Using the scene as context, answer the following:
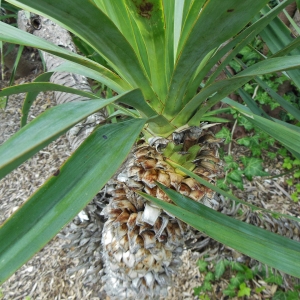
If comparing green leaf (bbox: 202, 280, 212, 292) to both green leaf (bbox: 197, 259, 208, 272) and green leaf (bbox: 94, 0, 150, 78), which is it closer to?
green leaf (bbox: 197, 259, 208, 272)

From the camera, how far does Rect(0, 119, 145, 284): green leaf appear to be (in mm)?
306

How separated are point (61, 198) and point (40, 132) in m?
0.08

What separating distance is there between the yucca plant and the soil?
0.60m

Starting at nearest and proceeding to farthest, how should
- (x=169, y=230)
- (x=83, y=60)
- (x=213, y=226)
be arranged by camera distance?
(x=213, y=226) → (x=83, y=60) → (x=169, y=230)

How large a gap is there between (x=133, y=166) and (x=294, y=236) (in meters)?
1.01

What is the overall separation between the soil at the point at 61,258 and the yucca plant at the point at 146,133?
1.98 feet

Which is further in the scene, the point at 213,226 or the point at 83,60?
the point at 83,60

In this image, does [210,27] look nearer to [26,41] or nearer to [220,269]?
[26,41]

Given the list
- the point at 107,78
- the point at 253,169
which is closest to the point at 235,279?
the point at 253,169

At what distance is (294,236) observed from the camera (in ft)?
4.29

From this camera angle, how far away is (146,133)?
643 mm

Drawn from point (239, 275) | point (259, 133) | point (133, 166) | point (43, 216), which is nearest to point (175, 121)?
point (133, 166)

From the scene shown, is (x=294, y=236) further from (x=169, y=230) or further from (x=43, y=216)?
(x=43, y=216)

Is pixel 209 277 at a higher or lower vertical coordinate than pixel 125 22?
lower
